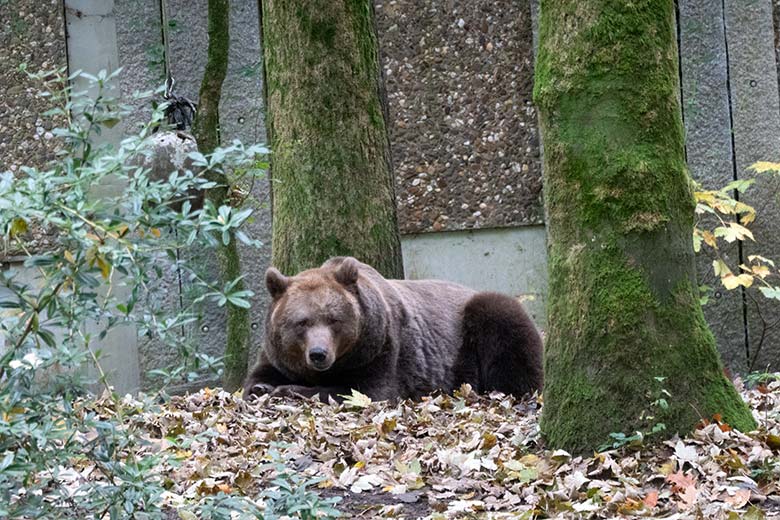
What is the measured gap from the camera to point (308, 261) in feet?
25.4

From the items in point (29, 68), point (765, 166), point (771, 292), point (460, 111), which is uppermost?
point (29, 68)

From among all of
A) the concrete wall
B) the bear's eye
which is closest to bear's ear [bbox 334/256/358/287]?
the bear's eye

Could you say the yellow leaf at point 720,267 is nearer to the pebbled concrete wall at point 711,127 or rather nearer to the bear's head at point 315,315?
the pebbled concrete wall at point 711,127

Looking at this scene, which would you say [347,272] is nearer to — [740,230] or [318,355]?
[318,355]

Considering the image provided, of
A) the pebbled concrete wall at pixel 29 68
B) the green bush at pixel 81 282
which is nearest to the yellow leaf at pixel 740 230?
the pebbled concrete wall at pixel 29 68

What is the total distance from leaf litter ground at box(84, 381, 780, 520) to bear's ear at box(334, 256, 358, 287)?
1.43 meters

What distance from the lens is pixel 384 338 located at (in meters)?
7.56

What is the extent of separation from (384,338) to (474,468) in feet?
9.75

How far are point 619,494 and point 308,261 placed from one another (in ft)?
13.2

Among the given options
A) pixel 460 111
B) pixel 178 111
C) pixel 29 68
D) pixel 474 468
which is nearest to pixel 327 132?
pixel 178 111

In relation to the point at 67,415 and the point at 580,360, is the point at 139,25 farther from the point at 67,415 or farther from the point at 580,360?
the point at 67,415

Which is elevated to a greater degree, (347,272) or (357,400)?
(347,272)

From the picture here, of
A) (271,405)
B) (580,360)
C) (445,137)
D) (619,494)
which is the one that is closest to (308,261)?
(271,405)

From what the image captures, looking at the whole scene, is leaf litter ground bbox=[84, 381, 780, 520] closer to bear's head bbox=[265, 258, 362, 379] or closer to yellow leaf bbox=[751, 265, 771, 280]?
bear's head bbox=[265, 258, 362, 379]
